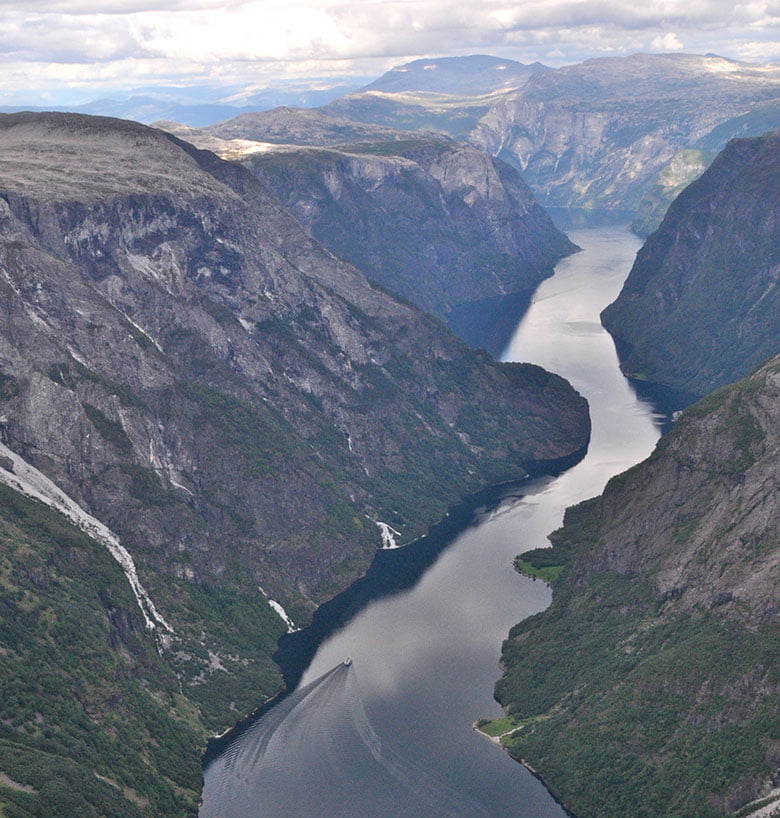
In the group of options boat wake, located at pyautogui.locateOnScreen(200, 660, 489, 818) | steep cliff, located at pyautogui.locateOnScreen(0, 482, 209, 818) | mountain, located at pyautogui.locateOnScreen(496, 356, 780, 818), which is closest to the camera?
steep cliff, located at pyautogui.locateOnScreen(0, 482, 209, 818)

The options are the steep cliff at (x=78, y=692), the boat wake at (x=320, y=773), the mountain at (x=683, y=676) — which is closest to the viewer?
the steep cliff at (x=78, y=692)

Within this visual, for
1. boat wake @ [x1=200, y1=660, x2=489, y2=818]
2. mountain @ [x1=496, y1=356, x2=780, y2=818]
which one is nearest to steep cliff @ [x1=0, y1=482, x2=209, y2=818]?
boat wake @ [x1=200, y1=660, x2=489, y2=818]

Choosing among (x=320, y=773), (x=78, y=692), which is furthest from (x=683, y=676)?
(x=78, y=692)

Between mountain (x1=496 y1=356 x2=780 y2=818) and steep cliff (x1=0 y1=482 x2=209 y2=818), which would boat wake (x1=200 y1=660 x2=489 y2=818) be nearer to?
steep cliff (x1=0 y1=482 x2=209 y2=818)

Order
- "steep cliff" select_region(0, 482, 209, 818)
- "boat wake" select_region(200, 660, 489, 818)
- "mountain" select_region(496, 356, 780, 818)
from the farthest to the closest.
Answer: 1. "boat wake" select_region(200, 660, 489, 818)
2. "mountain" select_region(496, 356, 780, 818)
3. "steep cliff" select_region(0, 482, 209, 818)

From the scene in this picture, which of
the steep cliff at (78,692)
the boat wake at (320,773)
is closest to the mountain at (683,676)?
the boat wake at (320,773)

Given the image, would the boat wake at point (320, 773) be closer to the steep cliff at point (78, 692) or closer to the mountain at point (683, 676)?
the steep cliff at point (78, 692)

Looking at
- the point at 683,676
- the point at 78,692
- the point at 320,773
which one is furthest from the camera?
the point at 320,773

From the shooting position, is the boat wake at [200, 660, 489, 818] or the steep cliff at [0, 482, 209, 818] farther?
the boat wake at [200, 660, 489, 818]

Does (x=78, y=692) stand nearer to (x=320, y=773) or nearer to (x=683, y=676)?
(x=320, y=773)
